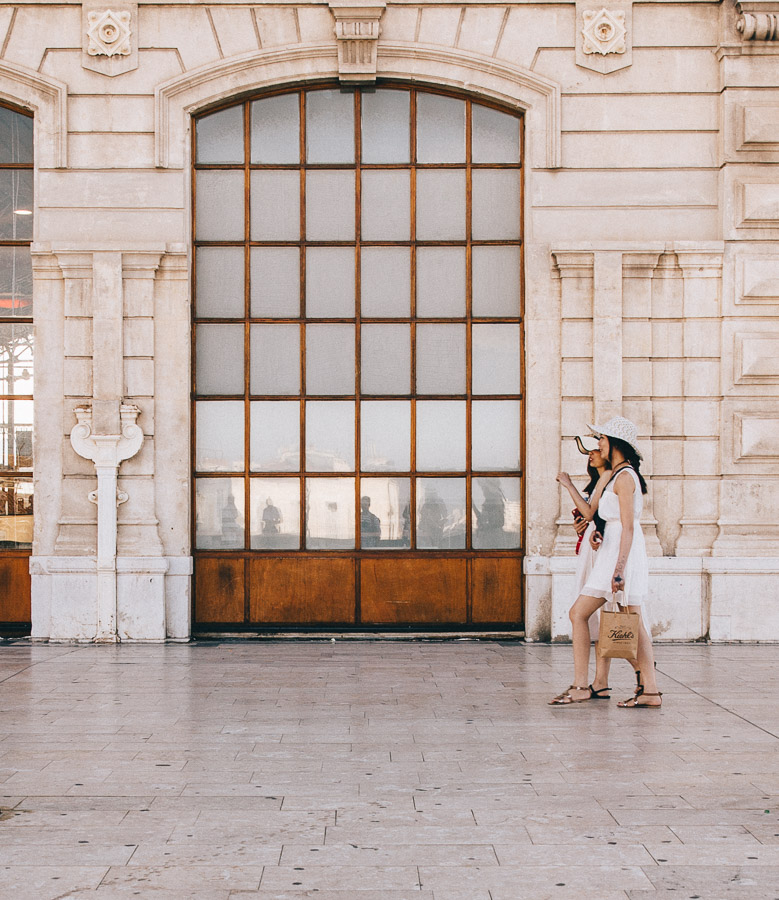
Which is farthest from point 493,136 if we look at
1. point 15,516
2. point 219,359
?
point 15,516

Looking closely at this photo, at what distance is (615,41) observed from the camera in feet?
40.8

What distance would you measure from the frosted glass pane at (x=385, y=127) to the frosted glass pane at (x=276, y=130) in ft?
2.44

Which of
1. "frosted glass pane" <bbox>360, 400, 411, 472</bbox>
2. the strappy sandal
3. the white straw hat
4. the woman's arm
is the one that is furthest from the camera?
"frosted glass pane" <bbox>360, 400, 411, 472</bbox>

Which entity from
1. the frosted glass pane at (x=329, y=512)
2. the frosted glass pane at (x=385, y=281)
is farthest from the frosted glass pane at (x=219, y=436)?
the frosted glass pane at (x=385, y=281)

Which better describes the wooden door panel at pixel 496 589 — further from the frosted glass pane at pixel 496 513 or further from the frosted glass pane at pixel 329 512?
the frosted glass pane at pixel 329 512

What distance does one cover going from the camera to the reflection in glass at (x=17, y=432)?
12766 mm

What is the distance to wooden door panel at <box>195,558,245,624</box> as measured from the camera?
12.7 meters

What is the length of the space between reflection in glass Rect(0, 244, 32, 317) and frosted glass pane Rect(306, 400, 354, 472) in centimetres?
328

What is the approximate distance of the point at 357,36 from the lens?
488 inches

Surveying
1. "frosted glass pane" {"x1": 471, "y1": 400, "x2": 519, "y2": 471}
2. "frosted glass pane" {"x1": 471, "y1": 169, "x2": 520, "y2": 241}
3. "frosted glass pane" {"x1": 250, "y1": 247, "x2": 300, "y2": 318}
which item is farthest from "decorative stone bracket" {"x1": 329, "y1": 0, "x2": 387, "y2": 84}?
"frosted glass pane" {"x1": 471, "y1": 400, "x2": 519, "y2": 471}

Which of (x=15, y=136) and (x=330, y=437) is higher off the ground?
(x=15, y=136)

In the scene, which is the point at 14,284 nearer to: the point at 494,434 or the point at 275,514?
the point at 275,514

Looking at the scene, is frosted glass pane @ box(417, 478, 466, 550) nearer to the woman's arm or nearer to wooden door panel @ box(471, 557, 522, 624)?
wooden door panel @ box(471, 557, 522, 624)

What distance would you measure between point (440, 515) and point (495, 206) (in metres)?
3.39
